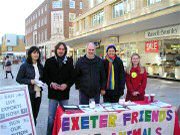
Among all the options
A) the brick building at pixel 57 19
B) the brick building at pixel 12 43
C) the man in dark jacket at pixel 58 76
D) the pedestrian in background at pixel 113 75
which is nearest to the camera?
the man in dark jacket at pixel 58 76

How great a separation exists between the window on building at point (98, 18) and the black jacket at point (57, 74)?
28.4m

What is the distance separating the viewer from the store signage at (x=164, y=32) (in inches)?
712

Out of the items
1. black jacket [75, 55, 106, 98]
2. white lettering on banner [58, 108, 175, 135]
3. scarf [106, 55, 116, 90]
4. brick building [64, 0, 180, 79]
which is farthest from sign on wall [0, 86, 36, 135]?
brick building [64, 0, 180, 79]

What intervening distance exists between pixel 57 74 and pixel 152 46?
1711cm

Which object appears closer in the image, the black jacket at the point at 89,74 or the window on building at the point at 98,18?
the black jacket at the point at 89,74

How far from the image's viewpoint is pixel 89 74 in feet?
17.6

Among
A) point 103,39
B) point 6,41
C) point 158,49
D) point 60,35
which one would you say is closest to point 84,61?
point 158,49

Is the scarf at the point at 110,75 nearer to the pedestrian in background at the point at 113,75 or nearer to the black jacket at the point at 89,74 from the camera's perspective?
the pedestrian in background at the point at 113,75

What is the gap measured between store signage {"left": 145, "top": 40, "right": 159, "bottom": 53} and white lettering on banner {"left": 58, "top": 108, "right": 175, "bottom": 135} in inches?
648

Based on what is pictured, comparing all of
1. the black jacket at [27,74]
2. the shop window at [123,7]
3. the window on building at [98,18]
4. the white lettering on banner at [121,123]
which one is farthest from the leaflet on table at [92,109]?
the window on building at [98,18]

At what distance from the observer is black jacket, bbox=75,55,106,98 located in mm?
5379

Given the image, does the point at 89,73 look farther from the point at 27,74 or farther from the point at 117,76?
the point at 27,74

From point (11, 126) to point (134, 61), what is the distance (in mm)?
2911

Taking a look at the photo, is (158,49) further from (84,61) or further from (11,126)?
(11,126)
